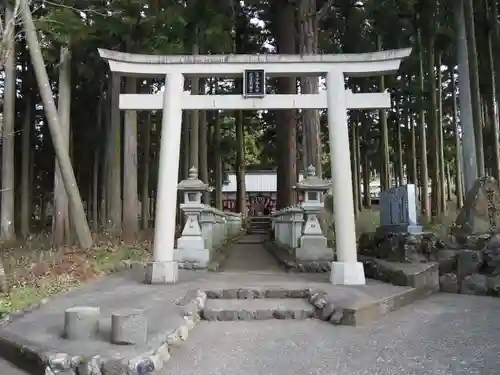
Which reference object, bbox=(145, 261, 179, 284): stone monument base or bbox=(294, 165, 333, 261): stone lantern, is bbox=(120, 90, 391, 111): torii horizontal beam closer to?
bbox=(145, 261, 179, 284): stone monument base

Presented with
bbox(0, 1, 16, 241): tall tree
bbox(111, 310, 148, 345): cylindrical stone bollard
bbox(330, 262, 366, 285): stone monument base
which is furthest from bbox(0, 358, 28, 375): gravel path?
bbox(0, 1, 16, 241): tall tree

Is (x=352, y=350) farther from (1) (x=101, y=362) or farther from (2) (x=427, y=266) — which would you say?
(2) (x=427, y=266)

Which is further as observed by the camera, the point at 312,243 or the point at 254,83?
the point at 312,243

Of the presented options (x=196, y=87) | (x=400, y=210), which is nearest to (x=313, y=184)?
(x=400, y=210)

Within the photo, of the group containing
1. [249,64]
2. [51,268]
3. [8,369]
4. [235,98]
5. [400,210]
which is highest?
[249,64]

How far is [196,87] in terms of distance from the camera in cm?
1530

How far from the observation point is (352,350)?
4883 millimetres

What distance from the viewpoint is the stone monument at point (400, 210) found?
9.73 m

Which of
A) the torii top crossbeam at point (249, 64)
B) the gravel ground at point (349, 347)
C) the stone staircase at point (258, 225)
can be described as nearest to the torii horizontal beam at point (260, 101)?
the torii top crossbeam at point (249, 64)

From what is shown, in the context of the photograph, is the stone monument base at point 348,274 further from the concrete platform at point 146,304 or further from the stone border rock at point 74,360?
the stone border rock at point 74,360

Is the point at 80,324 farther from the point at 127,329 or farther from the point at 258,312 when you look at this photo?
the point at 258,312

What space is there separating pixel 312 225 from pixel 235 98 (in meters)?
4.42

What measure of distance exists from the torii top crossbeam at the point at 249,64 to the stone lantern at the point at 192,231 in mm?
3572

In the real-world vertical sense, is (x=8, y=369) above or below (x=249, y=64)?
below
